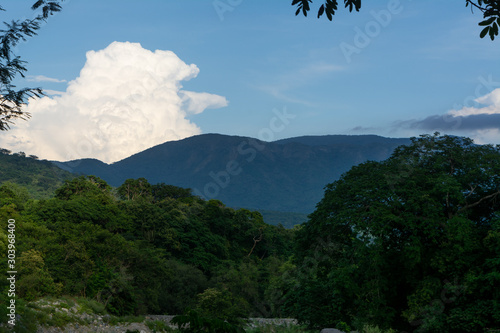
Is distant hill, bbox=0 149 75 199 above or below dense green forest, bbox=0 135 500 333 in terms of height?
above

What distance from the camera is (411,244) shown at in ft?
63.0

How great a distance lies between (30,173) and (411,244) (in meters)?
130

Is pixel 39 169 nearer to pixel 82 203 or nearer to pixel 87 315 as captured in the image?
pixel 82 203

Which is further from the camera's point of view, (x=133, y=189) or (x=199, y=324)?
(x=133, y=189)

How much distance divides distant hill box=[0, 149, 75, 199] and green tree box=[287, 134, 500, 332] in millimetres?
91544

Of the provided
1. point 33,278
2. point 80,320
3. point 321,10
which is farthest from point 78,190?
point 321,10

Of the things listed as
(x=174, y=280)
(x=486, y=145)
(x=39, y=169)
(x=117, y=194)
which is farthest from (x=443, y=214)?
(x=39, y=169)

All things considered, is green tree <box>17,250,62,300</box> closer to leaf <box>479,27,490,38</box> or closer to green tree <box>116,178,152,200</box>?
leaf <box>479,27,490,38</box>

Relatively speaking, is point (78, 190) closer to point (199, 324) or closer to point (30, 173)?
point (199, 324)

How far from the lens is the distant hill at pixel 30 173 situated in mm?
A: 115637

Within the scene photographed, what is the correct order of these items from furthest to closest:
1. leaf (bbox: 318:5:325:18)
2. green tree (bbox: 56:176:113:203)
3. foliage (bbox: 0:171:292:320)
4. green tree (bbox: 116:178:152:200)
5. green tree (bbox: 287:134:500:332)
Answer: green tree (bbox: 116:178:152:200)
green tree (bbox: 56:176:113:203)
foliage (bbox: 0:171:292:320)
green tree (bbox: 287:134:500:332)
leaf (bbox: 318:5:325:18)

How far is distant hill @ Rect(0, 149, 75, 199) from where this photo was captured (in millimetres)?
115637

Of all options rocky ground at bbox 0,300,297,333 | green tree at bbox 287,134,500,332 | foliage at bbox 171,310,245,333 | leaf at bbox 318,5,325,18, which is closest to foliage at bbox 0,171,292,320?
rocky ground at bbox 0,300,297,333

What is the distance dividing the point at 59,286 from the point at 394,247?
80.2 ft
